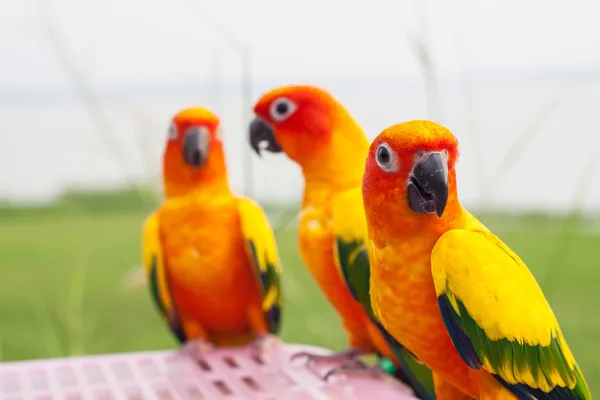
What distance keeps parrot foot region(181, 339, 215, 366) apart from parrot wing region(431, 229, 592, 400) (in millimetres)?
506

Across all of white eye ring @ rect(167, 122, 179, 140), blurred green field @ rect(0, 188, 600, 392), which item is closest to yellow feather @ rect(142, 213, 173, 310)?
white eye ring @ rect(167, 122, 179, 140)

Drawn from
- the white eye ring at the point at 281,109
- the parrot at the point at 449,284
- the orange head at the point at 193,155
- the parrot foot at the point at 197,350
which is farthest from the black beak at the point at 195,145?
the parrot at the point at 449,284

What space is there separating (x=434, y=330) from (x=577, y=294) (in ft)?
2.67

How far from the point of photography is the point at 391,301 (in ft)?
1.75

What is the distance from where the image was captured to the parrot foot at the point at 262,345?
36.5 inches

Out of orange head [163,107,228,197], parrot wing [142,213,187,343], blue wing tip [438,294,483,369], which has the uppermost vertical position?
orange head [163,107,228,197]

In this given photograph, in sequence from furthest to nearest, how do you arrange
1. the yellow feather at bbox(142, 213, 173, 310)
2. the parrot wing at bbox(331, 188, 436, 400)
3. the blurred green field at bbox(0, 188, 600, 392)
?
the blurred green field at bbox(0, 188, 600, 392) < the yellow feather at bbox(142, 213, 173, 310) < the parrot wing at bbox(331, 188, 436, 400)

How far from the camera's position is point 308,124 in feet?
2.56

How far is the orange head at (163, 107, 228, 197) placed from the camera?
87 cm

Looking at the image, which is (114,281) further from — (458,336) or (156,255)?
(458,336)

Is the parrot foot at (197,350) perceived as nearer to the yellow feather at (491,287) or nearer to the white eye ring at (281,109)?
the white eye ring at (281,109)

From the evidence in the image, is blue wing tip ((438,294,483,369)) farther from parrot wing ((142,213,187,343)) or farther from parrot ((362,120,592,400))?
parrot wing ((142,213,187,343))

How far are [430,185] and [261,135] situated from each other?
14.5 inches

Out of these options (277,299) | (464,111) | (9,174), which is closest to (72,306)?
(9,174)
